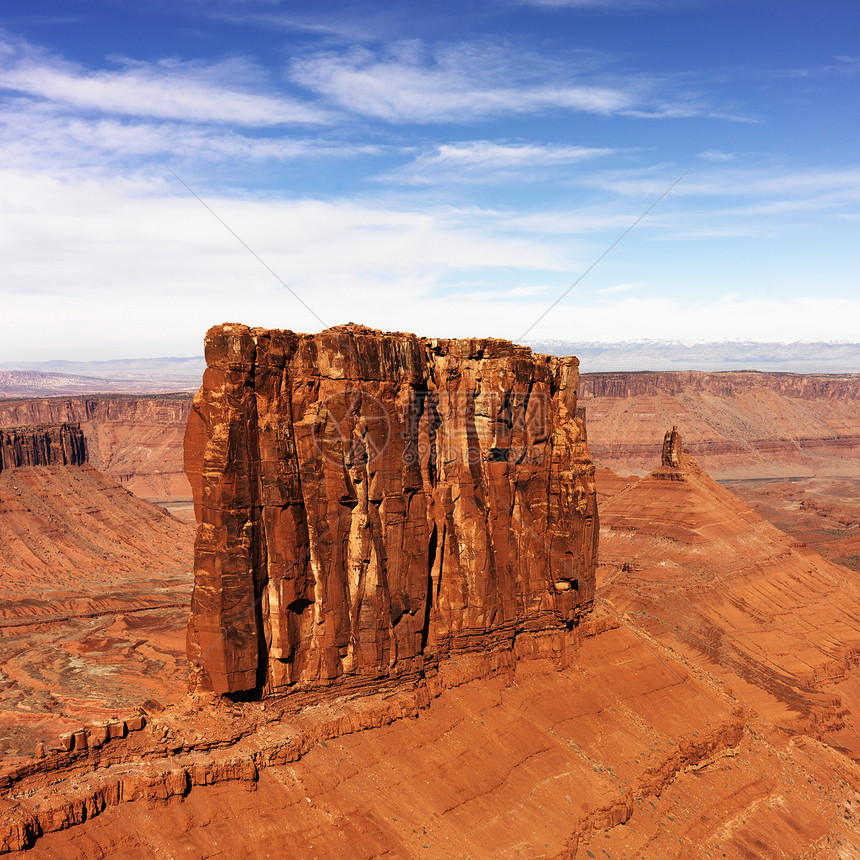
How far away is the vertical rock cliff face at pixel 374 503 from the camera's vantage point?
91.0 ft

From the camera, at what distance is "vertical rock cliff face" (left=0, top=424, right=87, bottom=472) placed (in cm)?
10819

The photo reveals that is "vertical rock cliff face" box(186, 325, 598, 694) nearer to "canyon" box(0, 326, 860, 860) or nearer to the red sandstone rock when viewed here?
"canyon" box(0, 326, 860, 860)

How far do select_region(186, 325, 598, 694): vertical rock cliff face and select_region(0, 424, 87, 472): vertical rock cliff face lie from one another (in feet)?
309

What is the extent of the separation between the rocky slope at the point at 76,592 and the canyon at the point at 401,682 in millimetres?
937

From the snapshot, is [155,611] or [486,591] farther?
[155,611]

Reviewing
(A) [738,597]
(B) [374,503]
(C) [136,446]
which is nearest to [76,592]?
(B) [374,503]

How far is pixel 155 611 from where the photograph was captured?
243ft

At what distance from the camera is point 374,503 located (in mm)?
31875

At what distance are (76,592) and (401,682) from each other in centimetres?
6278

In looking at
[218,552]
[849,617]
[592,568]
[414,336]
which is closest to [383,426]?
[414,336]

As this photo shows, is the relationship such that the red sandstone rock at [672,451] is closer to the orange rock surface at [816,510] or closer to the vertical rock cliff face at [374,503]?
the orange rock surface at [816,510]

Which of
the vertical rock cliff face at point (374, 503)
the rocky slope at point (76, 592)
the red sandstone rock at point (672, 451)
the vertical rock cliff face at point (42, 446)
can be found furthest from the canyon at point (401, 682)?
the vertical rock cliff face at point (42, 446)

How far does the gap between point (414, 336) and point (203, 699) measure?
17.0 metres

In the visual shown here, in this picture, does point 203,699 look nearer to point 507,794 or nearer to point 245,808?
point 245,808
